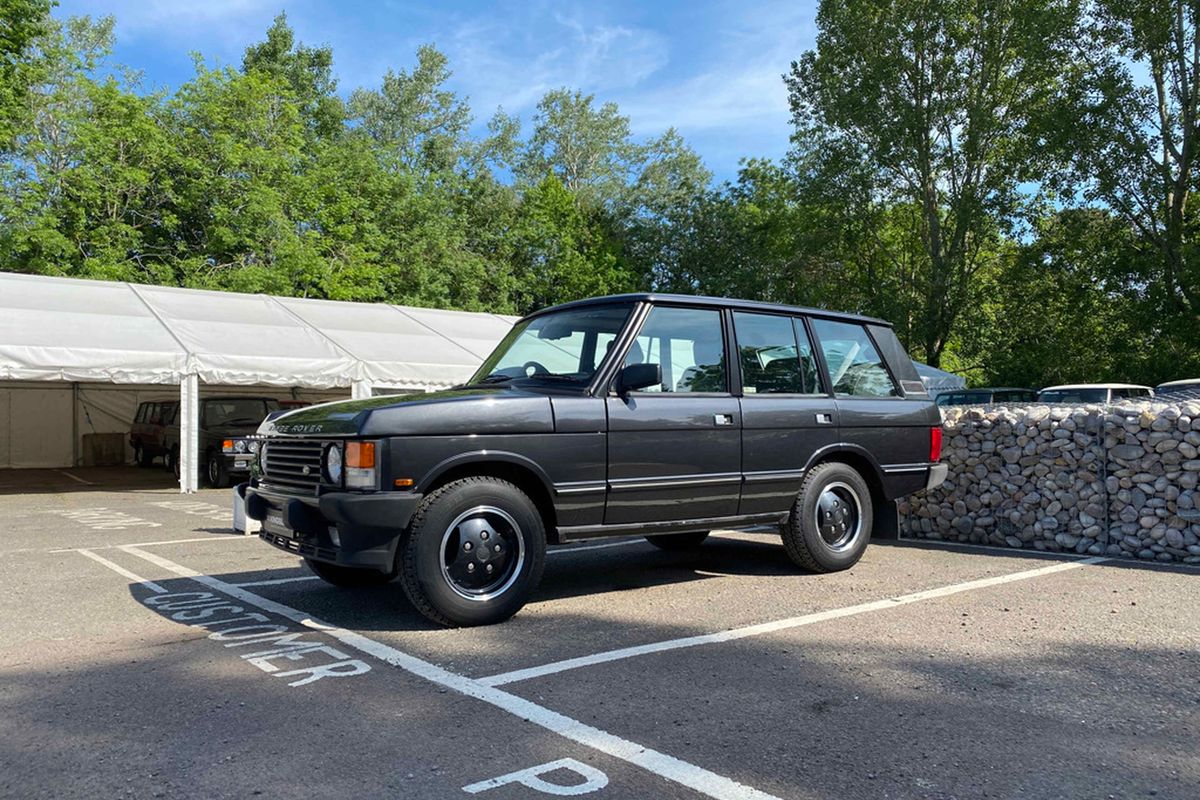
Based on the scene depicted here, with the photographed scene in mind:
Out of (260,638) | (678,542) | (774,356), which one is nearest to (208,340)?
(678,542)

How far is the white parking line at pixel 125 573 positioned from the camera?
679 cm

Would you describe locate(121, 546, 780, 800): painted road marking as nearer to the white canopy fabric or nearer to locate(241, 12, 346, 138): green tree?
the white canopy fabric

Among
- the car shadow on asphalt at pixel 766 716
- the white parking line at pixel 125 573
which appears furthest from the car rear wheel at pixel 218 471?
the car shadow on asphalt at pixel 766 716

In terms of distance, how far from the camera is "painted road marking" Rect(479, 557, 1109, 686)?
176 inches

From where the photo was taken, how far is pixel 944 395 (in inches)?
794

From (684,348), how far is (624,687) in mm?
2757

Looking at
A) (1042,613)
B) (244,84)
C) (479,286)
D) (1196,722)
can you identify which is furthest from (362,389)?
(479,286)

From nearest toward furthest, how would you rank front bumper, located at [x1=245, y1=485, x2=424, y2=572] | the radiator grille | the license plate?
front bumper, located at [x1=245, y1=485, x2=424, y2=572] → the radiator grille → the license plate

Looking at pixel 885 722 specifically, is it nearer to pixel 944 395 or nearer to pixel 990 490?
pixel 990 490

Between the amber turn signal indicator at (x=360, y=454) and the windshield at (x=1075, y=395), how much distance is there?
1534 cm

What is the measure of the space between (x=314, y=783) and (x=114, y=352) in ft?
45.7

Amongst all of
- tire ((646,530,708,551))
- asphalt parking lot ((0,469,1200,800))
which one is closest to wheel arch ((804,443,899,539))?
asphalt parking lot ((0,469,1200,800))

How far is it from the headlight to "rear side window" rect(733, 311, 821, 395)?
9.49 ft

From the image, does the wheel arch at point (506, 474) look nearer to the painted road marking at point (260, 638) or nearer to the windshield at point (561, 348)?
the windshield at point (561, 348)
